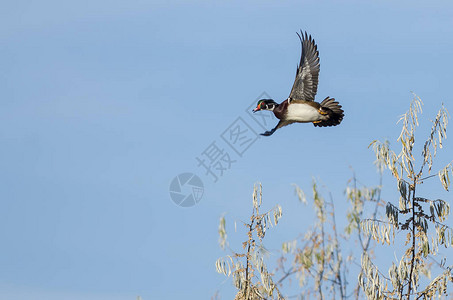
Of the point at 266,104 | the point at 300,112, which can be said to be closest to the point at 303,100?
the point at 300,112

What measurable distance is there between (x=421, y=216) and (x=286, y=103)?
10.3 ft

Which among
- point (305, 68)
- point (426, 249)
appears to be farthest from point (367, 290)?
point (305, 68)

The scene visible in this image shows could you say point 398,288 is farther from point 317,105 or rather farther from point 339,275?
point 317,105

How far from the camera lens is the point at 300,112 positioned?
37.5 feet

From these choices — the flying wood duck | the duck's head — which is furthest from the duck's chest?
the duck's head

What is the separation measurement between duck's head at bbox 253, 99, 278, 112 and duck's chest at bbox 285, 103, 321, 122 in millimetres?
345

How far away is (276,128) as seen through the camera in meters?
11.4

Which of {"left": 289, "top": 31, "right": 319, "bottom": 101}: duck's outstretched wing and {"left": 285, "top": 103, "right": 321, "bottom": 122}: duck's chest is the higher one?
{"left": 289, "top": 31, "right": 319, "bottom": 101}: duck's outstretched wing

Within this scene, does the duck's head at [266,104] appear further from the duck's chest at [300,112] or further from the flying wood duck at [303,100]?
the duck's chest at [300,112]

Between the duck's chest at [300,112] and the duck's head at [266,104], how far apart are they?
1.13ft

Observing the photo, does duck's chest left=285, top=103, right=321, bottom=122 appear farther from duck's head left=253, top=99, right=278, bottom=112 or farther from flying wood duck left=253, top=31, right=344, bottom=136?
duck's head left=253, top=99, right=278, bottom=112

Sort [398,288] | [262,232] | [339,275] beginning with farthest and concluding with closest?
[339,275] → [398,288] → [262,232]

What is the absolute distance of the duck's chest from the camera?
11.4m

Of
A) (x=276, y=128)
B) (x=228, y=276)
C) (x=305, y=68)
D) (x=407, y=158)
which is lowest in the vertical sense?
(x=228, y=276)
